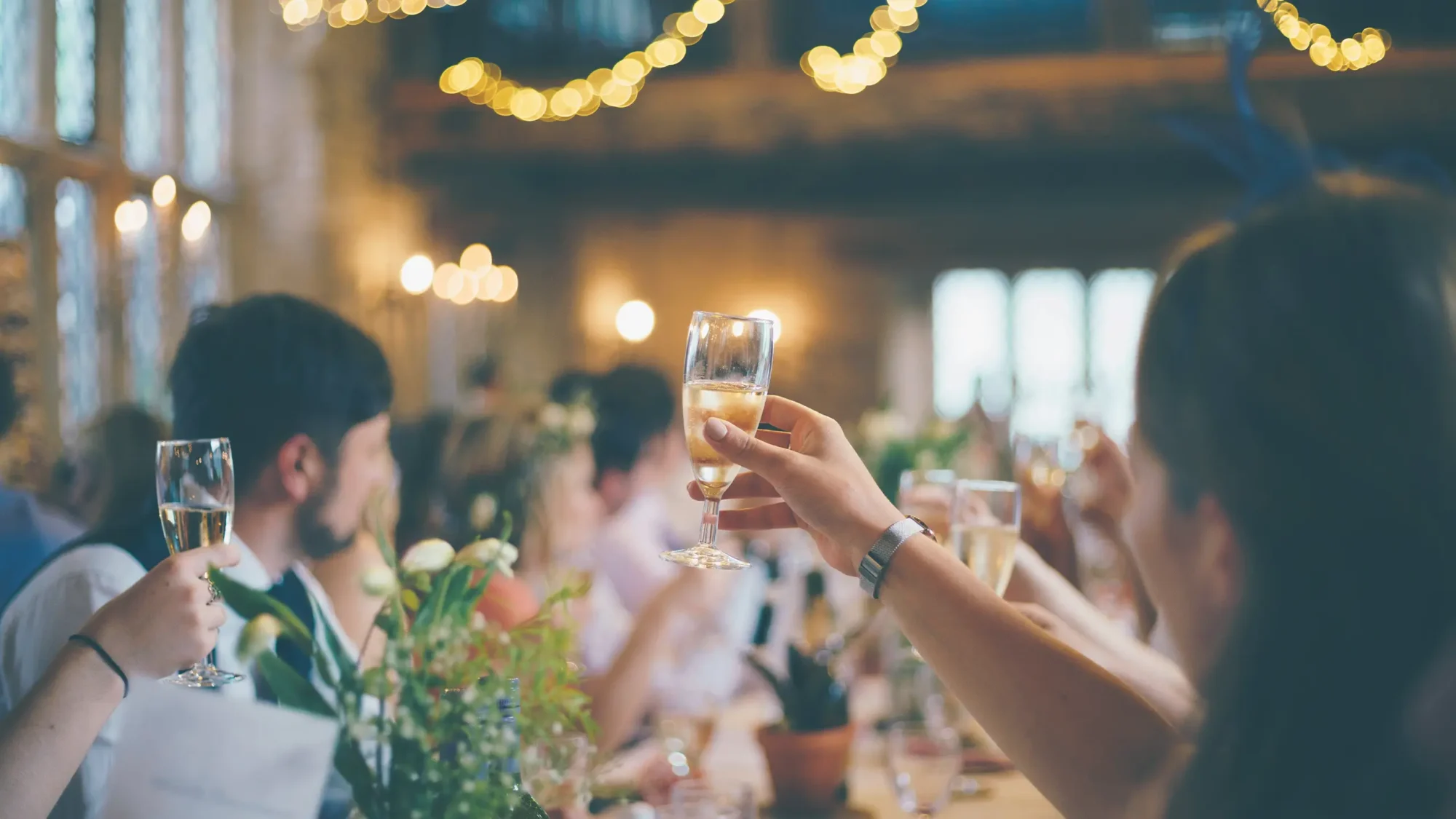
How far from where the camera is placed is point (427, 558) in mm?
995

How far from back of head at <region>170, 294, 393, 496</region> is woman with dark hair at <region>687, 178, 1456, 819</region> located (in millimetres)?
1158

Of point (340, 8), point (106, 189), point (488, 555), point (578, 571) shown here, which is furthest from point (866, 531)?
point (340, 8)

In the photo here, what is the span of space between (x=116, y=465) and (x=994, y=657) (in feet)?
8.61

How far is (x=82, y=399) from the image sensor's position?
5629 millimetres

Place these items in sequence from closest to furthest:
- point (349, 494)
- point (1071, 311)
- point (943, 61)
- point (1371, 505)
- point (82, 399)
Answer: point (1371, 505) < point (349, 494) < point (82, 399) < point (943, 61) < point (1071, 311)

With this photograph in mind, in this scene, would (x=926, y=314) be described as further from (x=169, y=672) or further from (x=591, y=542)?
(x=169, y=672)

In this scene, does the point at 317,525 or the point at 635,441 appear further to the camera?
the point at 635,441

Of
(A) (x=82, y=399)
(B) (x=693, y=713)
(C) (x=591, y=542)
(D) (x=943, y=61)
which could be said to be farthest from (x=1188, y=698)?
(D) (x=943, y=61)

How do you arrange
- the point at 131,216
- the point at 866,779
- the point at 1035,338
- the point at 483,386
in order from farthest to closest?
the point at 1035,338, the point at 483,386, the point at 131,216, the point at 866,779

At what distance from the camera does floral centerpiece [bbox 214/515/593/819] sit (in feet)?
3.05

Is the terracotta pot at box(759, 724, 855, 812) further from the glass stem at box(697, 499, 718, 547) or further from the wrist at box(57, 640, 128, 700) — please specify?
the wrist at box(57, 640, 128, 700)

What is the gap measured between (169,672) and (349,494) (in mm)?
641

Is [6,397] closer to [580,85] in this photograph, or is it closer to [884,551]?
[884,551]

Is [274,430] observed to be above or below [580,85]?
below
